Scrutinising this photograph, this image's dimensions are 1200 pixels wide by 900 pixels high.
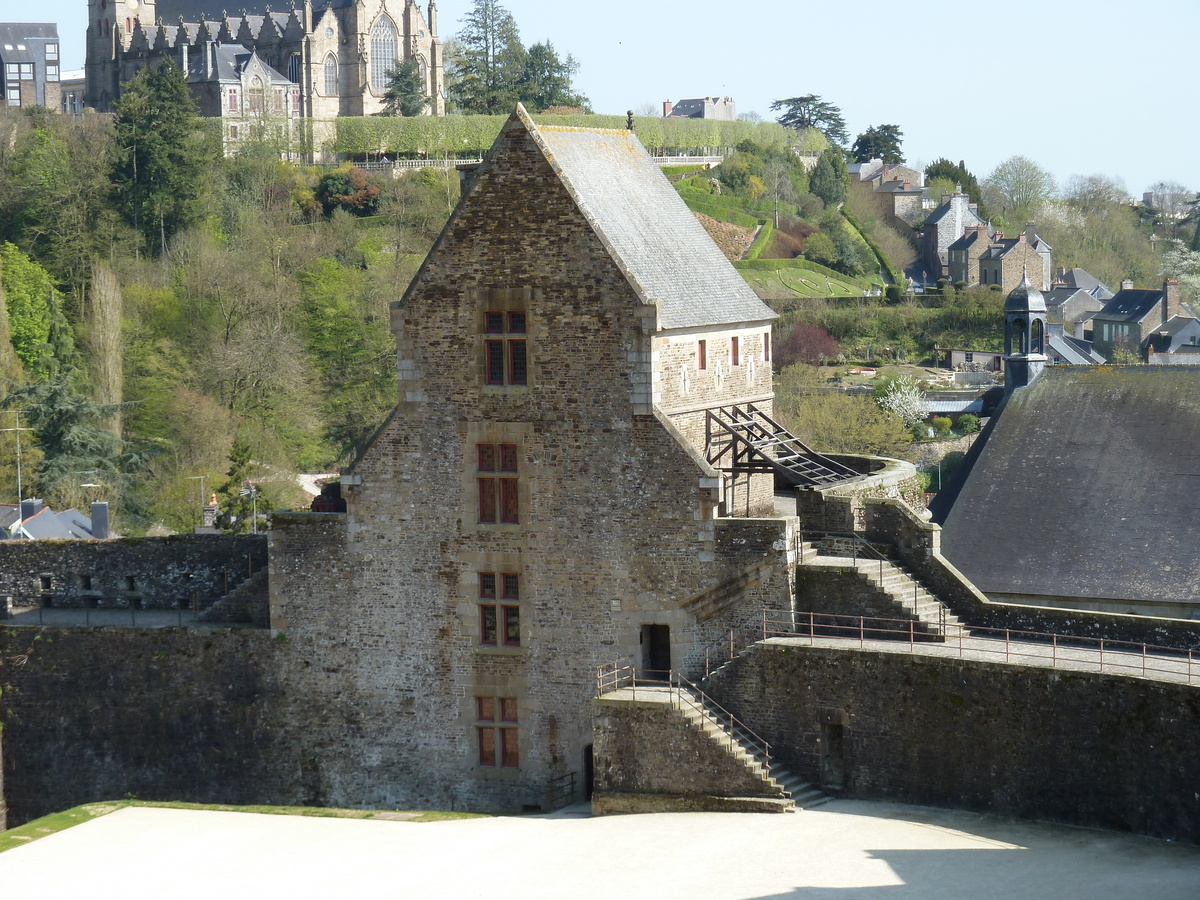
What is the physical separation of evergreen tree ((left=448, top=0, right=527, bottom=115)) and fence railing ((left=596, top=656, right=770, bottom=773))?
77.2 m

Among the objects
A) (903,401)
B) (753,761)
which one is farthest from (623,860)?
(903,401)

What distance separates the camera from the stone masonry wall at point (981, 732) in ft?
68.7

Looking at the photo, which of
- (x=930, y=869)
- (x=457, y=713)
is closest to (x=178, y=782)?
(x=457, y=713)

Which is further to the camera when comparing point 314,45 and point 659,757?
point 314,45

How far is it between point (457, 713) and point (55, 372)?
3988 centimetres

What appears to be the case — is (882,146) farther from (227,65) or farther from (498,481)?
(498,481)

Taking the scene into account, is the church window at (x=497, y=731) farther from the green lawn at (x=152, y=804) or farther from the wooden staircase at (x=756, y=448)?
the wooden staircase at (x=756, y=448)

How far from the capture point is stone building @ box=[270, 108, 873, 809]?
24.7 m

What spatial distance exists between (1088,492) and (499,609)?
11.7m

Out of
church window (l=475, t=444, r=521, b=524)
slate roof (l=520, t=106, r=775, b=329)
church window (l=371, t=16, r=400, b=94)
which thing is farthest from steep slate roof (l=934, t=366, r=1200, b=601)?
church window (l=371, t=16, r=400, b=94)

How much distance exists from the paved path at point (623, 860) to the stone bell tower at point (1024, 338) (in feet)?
46.7

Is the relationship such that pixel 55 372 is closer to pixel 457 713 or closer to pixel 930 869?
pixel 457 713

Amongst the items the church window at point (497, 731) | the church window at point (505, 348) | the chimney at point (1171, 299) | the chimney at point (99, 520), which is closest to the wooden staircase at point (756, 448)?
the church window at point (505, 348)

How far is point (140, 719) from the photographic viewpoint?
27.8 meters
